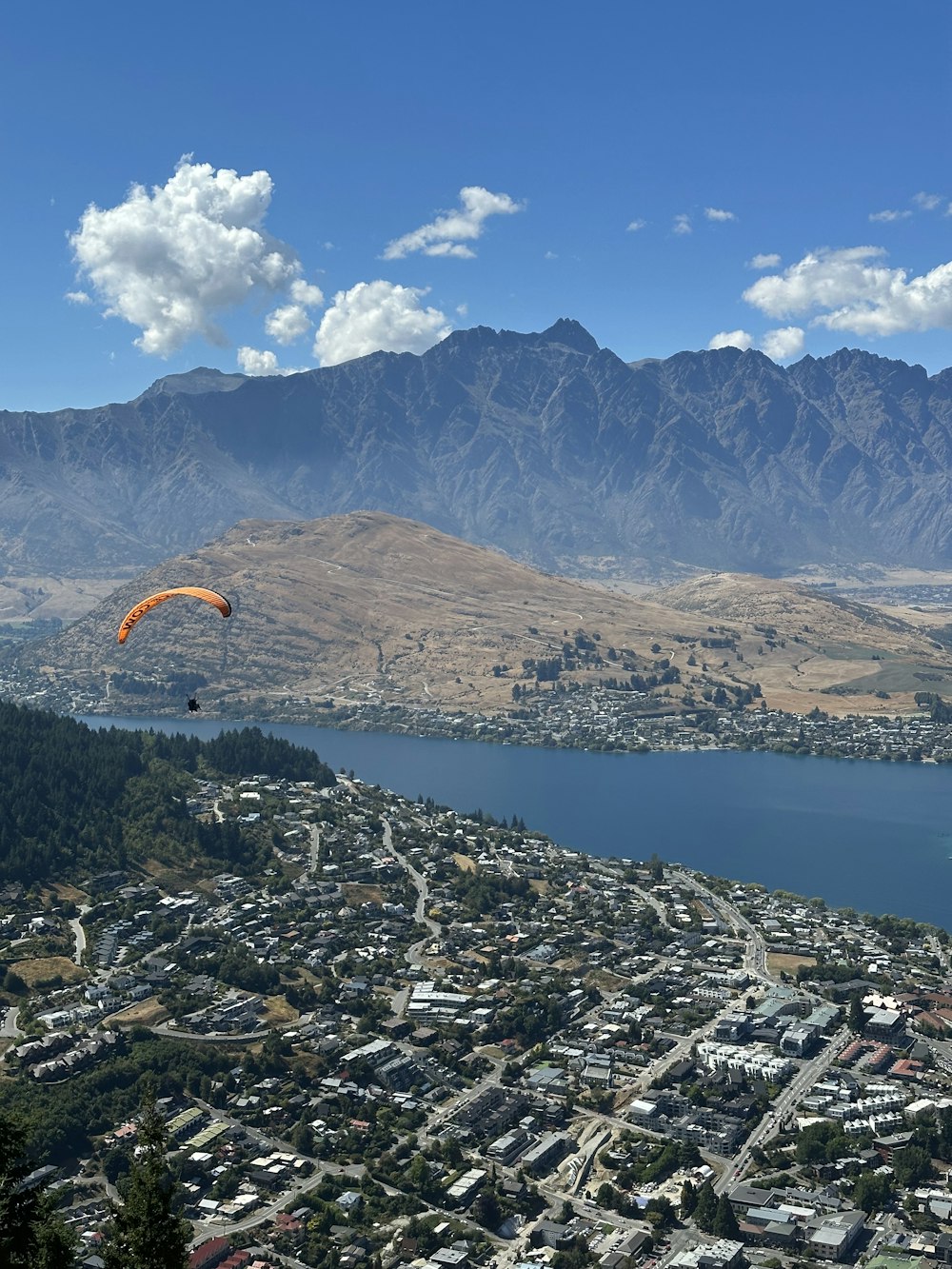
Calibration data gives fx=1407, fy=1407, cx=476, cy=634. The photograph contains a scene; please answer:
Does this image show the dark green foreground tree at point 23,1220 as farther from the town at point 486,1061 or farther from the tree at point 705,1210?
the tree at point 705,1210

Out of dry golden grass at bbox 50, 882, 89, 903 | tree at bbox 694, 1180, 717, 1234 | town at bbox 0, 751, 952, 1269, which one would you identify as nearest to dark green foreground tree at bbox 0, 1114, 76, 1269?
town at bbox 0, 751, 952, 1269

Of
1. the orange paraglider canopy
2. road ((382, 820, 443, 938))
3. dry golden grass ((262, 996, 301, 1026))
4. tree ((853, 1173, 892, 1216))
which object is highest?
the orange paraglider canopy

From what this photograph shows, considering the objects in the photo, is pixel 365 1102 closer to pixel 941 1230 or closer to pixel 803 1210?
pixel 803 1210

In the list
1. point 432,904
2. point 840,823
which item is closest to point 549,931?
point 432,904

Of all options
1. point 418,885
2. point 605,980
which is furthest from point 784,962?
point 418,885

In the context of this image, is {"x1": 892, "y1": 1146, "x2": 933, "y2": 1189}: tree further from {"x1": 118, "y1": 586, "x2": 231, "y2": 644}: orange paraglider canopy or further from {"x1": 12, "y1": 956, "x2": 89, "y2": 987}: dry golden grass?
{"x1": 12, "y1": 956, "x2": 89, "y2": 987}: dry golden grass

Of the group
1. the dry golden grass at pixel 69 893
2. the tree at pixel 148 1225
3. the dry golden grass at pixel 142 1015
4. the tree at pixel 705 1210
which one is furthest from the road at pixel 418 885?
the tree at pixel 148 1225

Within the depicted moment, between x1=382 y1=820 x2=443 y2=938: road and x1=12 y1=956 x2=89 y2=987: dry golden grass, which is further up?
x1=12 y1=956 x2=89 y2=987: dry golden grass
